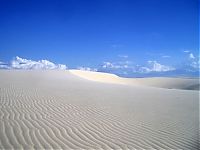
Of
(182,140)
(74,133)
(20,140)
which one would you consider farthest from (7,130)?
(182,140)

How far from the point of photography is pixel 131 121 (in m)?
8.52

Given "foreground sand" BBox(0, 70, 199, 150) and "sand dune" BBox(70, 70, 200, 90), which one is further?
"sand dune" BBox(70, 70, 200, 90)

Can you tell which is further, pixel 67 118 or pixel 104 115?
pixel 104 115

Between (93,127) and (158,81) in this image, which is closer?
(93,127)

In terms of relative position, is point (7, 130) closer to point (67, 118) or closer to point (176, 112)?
point (67, 118)

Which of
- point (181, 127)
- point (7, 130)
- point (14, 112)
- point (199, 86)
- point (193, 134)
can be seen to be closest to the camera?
point (7, 130)

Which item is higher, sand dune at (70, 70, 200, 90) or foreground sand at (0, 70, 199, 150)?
sand dune at (70, 70, 200, 90)

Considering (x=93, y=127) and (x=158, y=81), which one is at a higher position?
(x=158, y=81)

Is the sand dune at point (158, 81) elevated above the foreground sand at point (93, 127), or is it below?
above

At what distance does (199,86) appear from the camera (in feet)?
117

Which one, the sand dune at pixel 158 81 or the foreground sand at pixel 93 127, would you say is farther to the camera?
the sand dune at pixel 158 81

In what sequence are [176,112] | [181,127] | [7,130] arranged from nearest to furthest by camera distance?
[7,130]
[181,127]
[176,112]

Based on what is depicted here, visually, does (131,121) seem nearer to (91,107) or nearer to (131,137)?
(131,137)

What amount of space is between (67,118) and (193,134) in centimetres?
407
